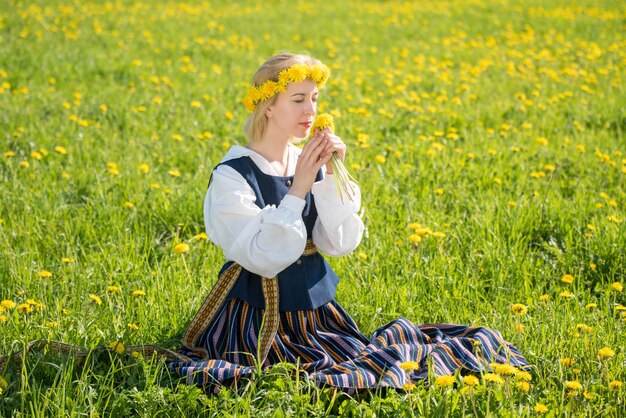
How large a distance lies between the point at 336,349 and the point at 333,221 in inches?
17.6

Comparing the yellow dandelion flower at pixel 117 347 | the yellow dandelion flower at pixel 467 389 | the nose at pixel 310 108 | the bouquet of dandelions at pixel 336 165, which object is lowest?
the yellow dandelion flower at pixel 117 347

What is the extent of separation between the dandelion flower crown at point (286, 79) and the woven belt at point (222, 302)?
541mm

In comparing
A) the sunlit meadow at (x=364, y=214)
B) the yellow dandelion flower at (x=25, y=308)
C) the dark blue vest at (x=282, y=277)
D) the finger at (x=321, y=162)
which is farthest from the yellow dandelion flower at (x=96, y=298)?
the finger at (x=321, y=162)

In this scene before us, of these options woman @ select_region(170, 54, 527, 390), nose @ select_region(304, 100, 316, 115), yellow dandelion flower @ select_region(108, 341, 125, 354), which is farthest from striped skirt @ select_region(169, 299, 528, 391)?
nose @ select_region(304, 100, 316, 115)

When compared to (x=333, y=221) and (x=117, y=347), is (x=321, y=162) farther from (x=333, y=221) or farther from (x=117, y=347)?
(x=117, y=347)

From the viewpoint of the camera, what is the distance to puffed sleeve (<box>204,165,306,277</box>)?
96.3 inches

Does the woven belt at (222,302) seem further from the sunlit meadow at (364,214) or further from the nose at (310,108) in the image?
the nose at (310,108)

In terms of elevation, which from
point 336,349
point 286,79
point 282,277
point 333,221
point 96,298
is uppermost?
point 286,79

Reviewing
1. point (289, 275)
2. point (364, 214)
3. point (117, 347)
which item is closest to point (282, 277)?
point (289, 275)

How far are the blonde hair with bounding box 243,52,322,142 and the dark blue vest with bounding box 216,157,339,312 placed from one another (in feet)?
0.49

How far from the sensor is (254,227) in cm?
248

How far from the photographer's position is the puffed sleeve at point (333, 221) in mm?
2656

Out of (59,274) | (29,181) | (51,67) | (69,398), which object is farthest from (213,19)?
(69,398)

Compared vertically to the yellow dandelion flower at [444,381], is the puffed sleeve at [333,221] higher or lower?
higher
